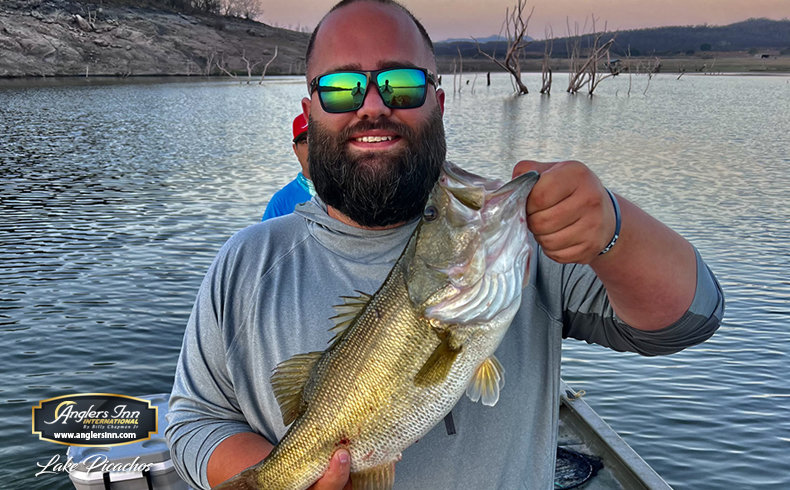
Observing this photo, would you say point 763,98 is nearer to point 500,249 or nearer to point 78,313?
point 78,313

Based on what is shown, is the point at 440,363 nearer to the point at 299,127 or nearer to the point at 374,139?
the point at 374,139

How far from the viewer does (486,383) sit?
2.25m

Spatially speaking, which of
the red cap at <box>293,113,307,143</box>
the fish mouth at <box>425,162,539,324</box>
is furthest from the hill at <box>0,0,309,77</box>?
the fish mouth at <box>425,162,539,324</box>

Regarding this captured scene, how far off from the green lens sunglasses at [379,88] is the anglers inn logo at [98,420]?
11.0ft

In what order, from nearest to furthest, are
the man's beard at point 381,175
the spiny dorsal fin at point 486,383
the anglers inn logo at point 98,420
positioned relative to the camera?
the spiny dorsal fin at point 486,383 → the man's beard at point 381,175 → the anglers inn logo at point 98,420

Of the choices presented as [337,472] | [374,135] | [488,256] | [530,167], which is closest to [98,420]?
[337,472]

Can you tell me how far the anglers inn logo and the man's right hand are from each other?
A: 3245 mm

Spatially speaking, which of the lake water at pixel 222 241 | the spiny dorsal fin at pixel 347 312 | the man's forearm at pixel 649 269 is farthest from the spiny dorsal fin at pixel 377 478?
the lake water at pixel 222 241

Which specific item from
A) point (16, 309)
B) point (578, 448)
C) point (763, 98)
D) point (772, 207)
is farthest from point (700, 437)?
point (763, 98)

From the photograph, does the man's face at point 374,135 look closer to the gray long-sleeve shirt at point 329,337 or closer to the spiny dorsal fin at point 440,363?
the gray long-sleeve shirt at point 329,337

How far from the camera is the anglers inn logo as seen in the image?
509 cm

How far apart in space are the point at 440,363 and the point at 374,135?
1.06 m

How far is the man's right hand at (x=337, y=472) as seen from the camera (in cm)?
229

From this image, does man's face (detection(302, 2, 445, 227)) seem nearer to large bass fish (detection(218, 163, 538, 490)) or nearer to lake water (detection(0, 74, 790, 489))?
large bass fish (detection(218, 163, 538, 490))
